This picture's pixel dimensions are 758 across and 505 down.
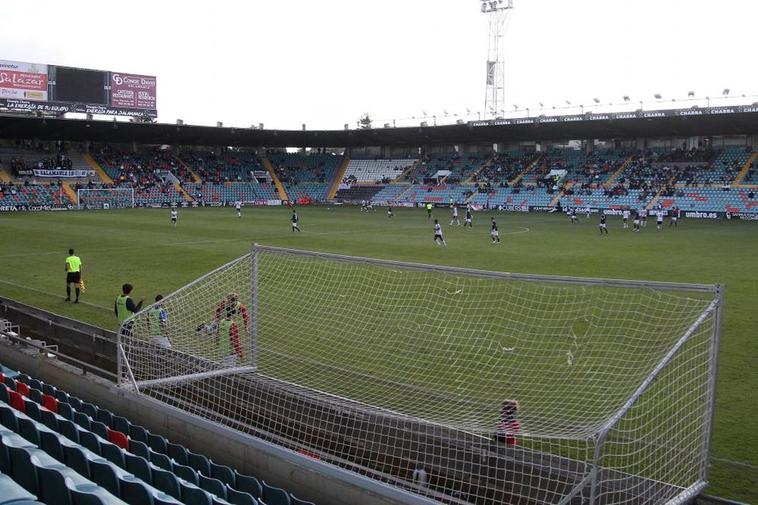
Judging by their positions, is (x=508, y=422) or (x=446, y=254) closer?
(x=508, y=422)

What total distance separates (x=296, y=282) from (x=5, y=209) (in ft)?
154

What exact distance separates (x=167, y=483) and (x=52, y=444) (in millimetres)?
1090

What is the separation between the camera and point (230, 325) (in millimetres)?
9711

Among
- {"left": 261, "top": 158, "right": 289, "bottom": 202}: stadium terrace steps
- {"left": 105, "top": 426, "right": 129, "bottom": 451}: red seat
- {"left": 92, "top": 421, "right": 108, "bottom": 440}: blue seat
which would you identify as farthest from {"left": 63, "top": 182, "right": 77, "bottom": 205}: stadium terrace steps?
{"left": 105, "top": 426, "right": 129, "bottom": 451}: red seat

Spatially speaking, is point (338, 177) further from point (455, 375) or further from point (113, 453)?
point (113, 453)

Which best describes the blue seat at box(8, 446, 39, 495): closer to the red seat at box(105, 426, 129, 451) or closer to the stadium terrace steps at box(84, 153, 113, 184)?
the red seat at box(105, 426, 129, 451)

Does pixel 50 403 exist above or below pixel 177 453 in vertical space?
above

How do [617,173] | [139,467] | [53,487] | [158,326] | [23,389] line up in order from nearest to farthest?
[53,487] → [139,467] → [23,389] → [158,326] → [617,173]

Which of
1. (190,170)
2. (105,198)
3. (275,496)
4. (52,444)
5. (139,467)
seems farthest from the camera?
(190,170)

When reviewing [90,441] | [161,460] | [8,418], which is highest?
[8,418]

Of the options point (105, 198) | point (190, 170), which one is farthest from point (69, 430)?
point (190, 170)

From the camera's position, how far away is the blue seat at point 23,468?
4320 millimetres

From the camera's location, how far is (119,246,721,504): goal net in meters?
6.23

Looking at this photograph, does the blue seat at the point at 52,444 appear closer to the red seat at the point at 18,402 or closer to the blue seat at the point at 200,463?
the blue seat at the point at 200,463
